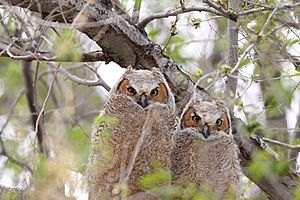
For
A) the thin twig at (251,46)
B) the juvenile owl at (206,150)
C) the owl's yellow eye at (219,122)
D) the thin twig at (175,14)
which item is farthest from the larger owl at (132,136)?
the thin twig at (251,46)

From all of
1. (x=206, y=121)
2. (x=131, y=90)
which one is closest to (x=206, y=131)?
(x=206, y=121)

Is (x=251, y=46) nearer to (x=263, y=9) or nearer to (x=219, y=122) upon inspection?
(x=263, y=9)

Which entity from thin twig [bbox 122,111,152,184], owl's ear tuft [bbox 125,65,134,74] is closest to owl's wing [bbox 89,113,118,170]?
thin twig [bbox 122,111,152,184]

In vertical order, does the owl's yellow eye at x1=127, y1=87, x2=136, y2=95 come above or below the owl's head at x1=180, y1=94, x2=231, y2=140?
above

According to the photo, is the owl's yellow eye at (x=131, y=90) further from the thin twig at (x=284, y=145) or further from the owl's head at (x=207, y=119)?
the thin twig at (x=284, y=145)

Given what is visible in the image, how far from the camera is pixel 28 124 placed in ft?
22.9

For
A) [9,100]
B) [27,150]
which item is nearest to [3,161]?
[27,150]

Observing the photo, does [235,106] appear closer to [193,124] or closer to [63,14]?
[193,124]

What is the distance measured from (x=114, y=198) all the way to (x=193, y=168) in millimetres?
492

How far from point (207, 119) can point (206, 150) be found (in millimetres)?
173

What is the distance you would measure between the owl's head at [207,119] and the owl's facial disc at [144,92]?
21 centimetres

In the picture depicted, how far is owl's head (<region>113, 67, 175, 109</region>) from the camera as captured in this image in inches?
193

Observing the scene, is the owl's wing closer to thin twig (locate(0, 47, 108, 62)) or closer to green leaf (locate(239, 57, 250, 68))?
thin twig (locate(0, 47, 108, 62))

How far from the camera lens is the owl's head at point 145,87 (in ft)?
16.0
